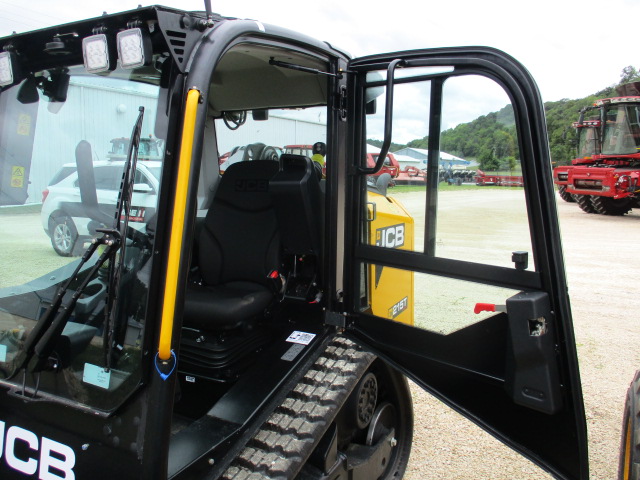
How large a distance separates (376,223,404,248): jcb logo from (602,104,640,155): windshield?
15.6 meters

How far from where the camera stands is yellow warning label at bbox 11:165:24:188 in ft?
6.56

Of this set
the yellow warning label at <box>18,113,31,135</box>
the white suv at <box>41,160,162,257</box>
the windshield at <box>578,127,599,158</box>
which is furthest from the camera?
the windshield at <box>578,127,599,158</box>

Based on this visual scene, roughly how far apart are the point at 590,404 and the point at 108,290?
357 cm

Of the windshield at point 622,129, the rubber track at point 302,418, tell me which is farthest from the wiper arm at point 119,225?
the windshield at point 622,129

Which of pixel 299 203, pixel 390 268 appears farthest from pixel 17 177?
pixel 390 268

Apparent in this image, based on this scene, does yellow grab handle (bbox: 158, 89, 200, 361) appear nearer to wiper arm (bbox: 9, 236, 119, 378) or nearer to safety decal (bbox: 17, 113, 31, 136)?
wiper arm (bbox: 9, 236, 119, 378)

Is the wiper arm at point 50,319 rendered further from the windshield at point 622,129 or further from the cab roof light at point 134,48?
the windshield at point 622,129

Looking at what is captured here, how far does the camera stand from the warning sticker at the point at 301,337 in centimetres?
229

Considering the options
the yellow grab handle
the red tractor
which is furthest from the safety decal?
the red tractor

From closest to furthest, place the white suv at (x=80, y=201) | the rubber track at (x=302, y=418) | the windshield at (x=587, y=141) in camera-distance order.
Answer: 1. the white suv at (x=80, y=201)
2. the rubber track at (x=302, y=418)
3. the windshield at (x=587, y=141)

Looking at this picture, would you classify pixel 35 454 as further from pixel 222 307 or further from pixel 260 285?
pixel 260 285

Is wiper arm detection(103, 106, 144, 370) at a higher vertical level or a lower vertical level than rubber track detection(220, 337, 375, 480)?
higher

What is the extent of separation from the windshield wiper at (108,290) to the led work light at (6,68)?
0.59 m

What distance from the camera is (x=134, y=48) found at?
150cm
